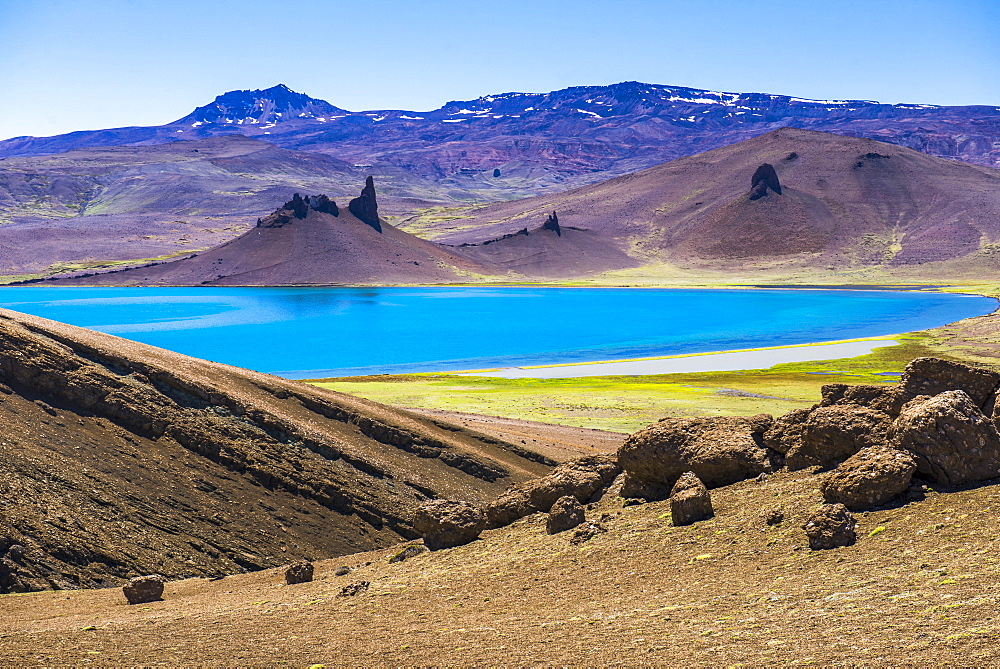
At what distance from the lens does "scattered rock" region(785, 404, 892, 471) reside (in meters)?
13.5

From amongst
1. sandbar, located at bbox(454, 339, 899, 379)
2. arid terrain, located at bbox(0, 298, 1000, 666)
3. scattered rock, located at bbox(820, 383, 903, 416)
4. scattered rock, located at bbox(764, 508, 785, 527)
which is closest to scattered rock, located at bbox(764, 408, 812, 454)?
arid terrain, located at bbox(0, 298, 1000, 666)

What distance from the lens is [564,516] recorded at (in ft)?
49.4

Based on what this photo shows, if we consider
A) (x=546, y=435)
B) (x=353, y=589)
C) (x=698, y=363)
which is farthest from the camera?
(x=698, y=363)

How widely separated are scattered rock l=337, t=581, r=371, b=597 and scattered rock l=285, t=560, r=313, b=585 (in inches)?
78.9

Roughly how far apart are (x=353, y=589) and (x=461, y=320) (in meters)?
106

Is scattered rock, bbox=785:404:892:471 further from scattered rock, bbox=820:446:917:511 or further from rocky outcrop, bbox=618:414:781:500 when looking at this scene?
scattered rock, bbox=820:446:917:511

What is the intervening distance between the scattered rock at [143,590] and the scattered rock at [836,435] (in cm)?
1068

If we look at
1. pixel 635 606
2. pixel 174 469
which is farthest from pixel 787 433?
pixel 174 469

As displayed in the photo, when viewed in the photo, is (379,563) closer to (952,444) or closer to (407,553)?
(407,553)

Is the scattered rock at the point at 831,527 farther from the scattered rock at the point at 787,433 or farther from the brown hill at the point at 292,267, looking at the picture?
the brown hill at the point at 292,267

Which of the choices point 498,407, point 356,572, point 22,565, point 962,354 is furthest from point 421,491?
point 962,354

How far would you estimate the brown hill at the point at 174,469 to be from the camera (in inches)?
691

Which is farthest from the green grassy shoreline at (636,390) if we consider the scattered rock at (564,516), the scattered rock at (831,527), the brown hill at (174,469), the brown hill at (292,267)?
the brown hill at (292,267)

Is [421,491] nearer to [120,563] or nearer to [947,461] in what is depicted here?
[120,563]
